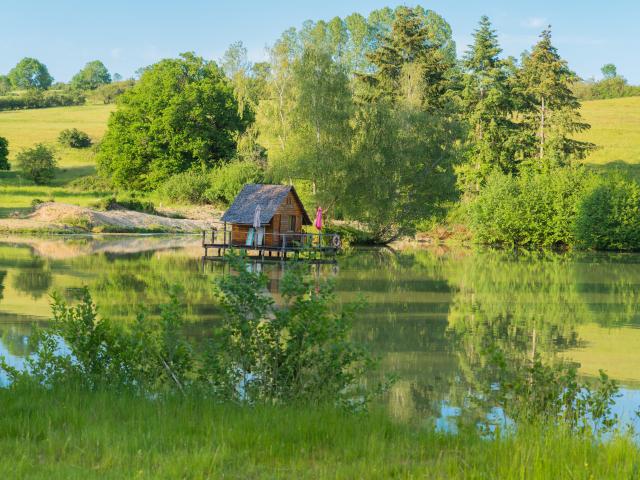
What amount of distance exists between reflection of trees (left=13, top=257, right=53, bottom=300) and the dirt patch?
21.3 m

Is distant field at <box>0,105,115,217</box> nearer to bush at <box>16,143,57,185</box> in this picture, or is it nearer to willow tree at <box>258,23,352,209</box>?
bush at <box>16,143,57,185</box>

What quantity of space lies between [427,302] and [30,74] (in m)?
156

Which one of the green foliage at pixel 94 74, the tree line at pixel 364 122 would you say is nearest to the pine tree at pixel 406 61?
the tree line at pixel 364 122

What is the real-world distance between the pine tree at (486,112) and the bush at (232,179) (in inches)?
635

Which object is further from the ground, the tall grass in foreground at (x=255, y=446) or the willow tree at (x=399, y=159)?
the willow tree at (x=399, y=159)

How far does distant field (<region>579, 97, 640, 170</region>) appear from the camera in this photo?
6943cm

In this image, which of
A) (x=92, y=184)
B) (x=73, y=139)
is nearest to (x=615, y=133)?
(x=92, y=184)

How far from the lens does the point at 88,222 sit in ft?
167

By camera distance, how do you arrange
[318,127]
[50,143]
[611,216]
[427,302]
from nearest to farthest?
1. [427,302]
2. [318,127]
3. [611,216]
4. [50,143]

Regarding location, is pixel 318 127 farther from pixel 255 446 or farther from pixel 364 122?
pixel 255 446

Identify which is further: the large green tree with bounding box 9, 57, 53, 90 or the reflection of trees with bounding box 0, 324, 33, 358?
the large green tree with bounding box 9, 57, 53, 90

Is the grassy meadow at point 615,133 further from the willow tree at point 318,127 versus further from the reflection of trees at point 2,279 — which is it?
the reflection of trees at point 2,279

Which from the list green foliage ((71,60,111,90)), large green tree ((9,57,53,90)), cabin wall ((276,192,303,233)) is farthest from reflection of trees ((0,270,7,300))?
green foliage ((71,60,111,90))

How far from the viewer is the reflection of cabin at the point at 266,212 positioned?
38.2 metres
